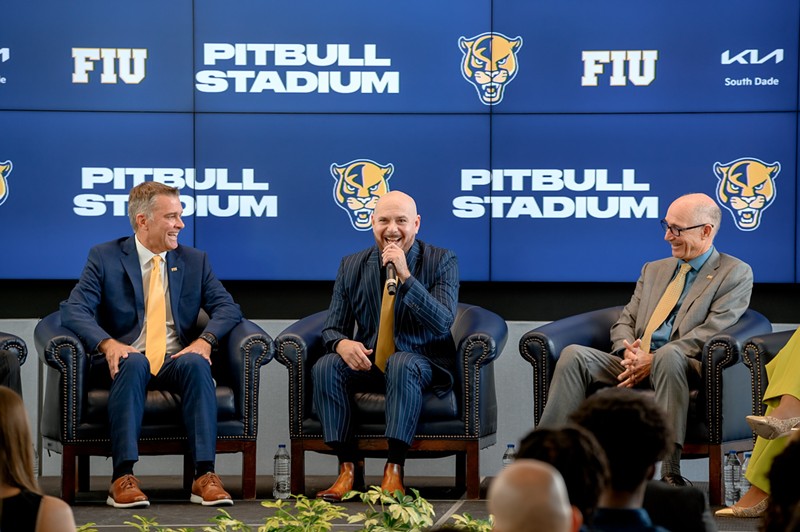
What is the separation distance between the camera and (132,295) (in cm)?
501

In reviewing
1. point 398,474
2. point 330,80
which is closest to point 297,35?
point 330,80

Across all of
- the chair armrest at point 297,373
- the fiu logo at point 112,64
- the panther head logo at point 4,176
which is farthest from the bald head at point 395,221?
the panther head logo at point 4,176

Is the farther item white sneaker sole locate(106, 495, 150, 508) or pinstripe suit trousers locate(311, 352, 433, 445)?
pinstripe suit trousers locate(311, 352, 433, 445)

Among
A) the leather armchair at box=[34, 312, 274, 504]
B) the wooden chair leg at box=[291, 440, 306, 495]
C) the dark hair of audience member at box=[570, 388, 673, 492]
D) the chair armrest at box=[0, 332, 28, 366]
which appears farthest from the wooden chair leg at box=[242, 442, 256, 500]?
the dark hair of audience member at box=[570, 388, 673, 492]

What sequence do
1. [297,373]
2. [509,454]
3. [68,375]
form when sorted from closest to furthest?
[68,375]
[297,373]
[509,454]

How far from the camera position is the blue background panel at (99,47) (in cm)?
581

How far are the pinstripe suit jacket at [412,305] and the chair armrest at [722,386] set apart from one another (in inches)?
37.8

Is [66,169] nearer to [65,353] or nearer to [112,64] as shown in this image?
[112,64]

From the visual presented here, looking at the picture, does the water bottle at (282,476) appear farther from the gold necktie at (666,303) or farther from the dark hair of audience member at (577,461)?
the dark hair of audience member at (577,461)

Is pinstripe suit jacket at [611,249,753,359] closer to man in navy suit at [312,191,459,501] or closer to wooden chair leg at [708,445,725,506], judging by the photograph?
wooden chair leg at [708,445,725,506]

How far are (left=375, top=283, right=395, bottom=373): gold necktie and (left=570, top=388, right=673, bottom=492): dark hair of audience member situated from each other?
319cm

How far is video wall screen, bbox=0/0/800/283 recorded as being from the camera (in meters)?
5.76

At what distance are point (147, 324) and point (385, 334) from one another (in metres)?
0.95

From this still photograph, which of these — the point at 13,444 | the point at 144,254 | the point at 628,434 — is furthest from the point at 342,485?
the point at 628,434
